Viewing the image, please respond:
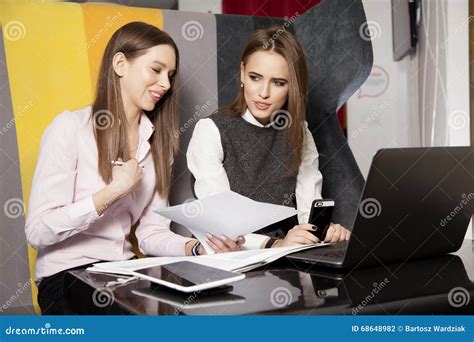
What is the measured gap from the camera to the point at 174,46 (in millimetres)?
1162

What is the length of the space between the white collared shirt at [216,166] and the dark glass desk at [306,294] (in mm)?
488

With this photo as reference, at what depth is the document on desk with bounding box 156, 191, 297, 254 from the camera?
2.47ft

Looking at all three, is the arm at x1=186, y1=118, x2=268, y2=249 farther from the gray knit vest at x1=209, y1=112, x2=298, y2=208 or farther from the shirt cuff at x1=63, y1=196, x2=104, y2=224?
the shirt cuff at x1=63, y1=196, x2=104, y2=224

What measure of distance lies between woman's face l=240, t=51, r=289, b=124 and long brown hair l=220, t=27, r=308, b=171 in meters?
0.01

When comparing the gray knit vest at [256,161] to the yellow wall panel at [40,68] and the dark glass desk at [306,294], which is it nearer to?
the yellow wall panel at [40,68]

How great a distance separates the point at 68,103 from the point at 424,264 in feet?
2.65

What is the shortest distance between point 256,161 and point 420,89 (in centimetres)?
59

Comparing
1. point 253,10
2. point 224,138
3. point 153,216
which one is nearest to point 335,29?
point 224,138

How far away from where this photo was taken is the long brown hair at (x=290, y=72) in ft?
4.09

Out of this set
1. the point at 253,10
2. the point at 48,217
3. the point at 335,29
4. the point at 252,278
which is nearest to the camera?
the point at 252,278

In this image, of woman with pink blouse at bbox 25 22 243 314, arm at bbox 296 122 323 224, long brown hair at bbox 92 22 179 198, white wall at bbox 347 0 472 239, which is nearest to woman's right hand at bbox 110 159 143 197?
woman with pink blouse at bbox 25 22 243 314

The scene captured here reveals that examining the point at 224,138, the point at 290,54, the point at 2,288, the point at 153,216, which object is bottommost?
the point at 2,288

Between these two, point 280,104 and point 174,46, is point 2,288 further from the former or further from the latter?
point 280,104

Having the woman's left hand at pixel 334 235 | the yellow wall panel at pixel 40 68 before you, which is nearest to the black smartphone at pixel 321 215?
the woman's left hand at pixel 334 235
